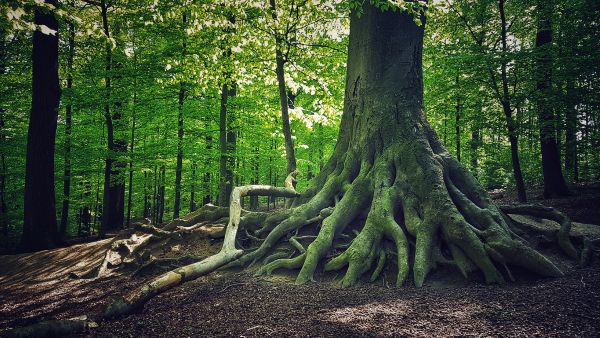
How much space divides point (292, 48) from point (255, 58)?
1134 mm

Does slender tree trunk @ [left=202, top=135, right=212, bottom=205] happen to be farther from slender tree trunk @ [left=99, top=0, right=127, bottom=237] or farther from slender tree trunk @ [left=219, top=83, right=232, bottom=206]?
slender tree trunk @ [left=99, top=0, right=127, bottom=237]

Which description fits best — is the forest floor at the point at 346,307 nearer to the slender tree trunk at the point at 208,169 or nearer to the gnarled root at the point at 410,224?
the gnarled root at the point at 410,224

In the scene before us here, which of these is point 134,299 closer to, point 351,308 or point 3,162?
point 351,308

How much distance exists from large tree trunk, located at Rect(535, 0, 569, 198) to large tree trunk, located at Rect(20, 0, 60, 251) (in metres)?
14.3

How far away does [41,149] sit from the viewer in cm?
920

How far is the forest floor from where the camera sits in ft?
8.95

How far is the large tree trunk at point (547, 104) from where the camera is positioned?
→ 9094mm

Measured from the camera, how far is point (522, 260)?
3.81m

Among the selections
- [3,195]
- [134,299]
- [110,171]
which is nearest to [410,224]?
[134,299]

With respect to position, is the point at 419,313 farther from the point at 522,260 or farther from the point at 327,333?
the point at 522,260

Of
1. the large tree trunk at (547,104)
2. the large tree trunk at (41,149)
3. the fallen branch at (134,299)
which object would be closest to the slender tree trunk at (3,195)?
the large tree trunk at (41,149)

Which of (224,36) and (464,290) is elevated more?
(224,36)

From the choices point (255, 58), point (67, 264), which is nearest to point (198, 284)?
point (67, 264)

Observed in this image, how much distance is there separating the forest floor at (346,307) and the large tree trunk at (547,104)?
264 inches
